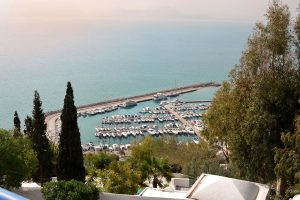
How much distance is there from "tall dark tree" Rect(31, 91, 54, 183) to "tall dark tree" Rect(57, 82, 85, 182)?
2553 millimetres

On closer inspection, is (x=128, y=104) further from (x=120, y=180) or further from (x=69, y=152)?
(x=69, y=152)

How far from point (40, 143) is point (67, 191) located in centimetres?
563

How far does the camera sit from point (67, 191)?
6211 millimetres

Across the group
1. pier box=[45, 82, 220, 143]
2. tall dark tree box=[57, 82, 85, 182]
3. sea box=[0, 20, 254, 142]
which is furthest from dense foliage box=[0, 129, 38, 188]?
sea box=[0, 20, 254, 142]

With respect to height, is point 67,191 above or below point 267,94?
below

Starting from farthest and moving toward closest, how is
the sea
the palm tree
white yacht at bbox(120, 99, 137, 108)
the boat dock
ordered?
the sea
white yacht at bbox(120, 99, 137, 108)
the boat dock
the palm tree

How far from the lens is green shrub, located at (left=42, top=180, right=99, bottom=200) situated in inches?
240

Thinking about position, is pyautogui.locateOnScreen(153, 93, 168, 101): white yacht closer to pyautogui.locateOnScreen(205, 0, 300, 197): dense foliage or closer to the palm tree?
the palm tree

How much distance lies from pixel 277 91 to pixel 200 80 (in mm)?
68809

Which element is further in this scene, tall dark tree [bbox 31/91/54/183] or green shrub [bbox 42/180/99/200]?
tall dark tree [bbox 31/91/54/183]

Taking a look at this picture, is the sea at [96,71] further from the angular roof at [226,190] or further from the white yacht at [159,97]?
the angular roof at [226,190]

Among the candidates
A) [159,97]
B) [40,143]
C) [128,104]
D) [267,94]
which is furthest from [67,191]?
[159,97]

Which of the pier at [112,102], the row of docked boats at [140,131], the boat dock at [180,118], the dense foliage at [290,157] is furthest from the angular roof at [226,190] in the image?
the boat dock at [180,118]

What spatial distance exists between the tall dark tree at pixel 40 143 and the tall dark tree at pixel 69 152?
8.38 feet
